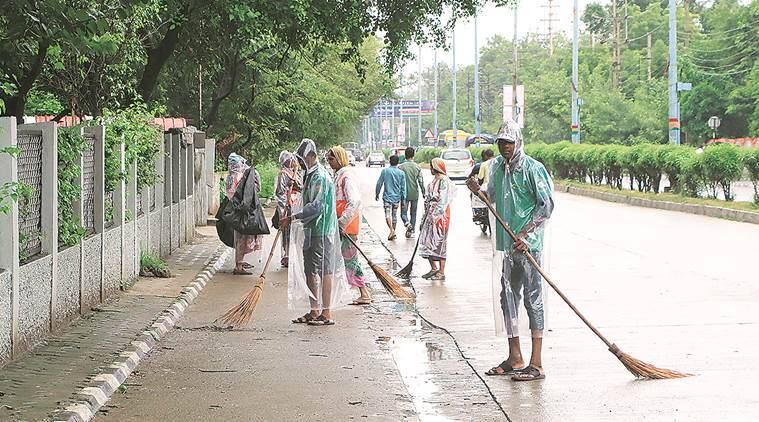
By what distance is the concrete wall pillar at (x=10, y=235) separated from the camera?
8742 millimetres

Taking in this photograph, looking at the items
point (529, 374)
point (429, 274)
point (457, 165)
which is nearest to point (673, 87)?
point (457, 165)

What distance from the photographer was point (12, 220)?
898cm

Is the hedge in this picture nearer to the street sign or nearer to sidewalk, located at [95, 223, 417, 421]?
the street sign

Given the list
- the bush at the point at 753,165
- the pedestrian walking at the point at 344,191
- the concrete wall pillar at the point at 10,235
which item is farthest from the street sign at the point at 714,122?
the concrete wall pillar at the point at 10,235

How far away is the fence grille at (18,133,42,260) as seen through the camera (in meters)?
9.56

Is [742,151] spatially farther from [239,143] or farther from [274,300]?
[274,300]

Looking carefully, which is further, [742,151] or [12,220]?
[742,151]

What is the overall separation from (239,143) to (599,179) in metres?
15.4

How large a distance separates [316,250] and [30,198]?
3085mm

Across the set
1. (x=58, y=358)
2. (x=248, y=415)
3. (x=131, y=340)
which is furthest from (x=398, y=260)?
(x=248, y=415)

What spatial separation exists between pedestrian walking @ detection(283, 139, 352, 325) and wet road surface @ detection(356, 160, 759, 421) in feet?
3.65

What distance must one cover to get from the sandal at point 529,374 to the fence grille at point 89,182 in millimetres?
5387

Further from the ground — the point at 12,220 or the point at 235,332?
the point at 12,220

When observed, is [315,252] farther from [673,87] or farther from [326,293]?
[673,87]
